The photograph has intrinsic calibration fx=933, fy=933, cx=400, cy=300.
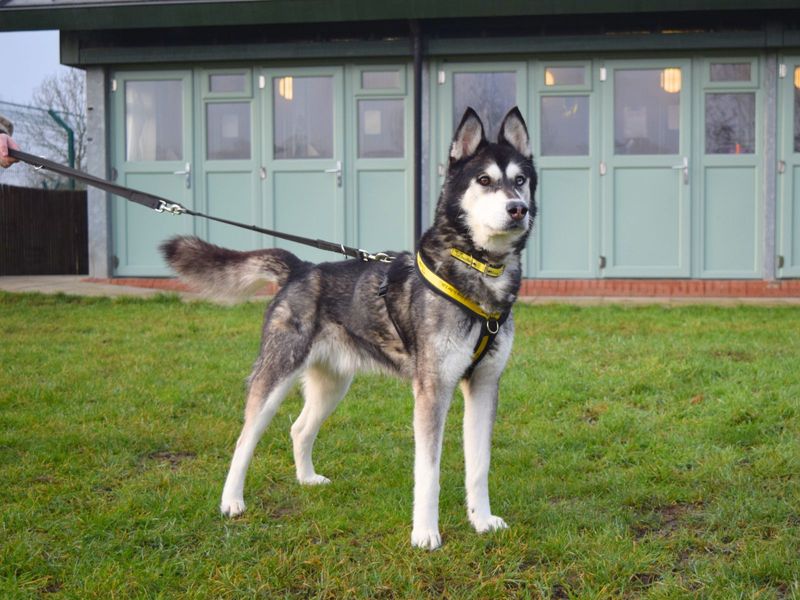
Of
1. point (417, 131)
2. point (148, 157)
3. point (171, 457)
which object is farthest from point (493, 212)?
point (148, 157)

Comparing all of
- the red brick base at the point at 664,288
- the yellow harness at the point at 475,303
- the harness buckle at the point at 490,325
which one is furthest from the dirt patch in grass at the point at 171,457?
the red brick base at the point at 664,288

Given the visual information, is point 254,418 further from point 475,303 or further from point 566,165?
point 566,165

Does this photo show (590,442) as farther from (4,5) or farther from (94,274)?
(4,5)

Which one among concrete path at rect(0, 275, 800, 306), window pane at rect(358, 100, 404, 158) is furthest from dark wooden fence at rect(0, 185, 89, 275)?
window pane at rect(358, 100, 404, 158)

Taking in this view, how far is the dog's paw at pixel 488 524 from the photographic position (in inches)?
142

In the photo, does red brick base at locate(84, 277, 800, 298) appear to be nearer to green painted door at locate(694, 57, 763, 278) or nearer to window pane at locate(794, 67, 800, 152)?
green painted door at locate(694, 57, 763, 278)

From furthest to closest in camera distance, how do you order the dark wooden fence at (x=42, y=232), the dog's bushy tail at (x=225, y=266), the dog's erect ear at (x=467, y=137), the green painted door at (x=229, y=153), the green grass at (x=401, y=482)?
the dark wooden fence at (x=42, y=232)
the green painted door at (x=229, y=153)
the dog's bushy tail at (x=225, y=266)
the dog's erect ear at (x=467, y=137)
the green grass at (x=401, y=482)

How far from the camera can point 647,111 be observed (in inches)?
440

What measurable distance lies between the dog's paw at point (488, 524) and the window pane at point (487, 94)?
8.12 meters

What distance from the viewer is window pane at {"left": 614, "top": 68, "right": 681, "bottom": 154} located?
36.5 feet

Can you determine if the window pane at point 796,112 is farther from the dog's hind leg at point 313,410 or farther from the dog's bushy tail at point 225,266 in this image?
the dog's bushy tail at point 225,266

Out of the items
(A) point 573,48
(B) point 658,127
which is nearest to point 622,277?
(B) point 658,127

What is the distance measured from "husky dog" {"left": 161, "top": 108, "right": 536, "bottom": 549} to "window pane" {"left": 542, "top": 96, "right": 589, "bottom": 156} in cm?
771

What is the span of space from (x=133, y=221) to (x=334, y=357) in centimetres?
876
